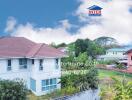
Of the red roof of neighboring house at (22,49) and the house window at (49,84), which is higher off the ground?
the red roof of neighboring house at (22,49)

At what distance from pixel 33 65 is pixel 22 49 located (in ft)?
8.34

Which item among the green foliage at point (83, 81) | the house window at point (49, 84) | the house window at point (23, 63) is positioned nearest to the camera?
the green foliage at point (83, 81)

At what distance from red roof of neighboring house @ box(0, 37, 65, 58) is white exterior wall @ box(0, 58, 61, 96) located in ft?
1.93

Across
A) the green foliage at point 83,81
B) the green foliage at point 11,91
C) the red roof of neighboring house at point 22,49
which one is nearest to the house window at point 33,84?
the red roof of neighboring house at point 22,49

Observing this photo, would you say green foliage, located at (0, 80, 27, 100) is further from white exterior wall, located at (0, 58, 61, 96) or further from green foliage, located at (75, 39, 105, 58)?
green foliage, located at (75, 39, 105, 58)

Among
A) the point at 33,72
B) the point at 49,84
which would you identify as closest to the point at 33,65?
the point at 33,72

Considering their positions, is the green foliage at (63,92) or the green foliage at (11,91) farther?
the green foliage at (63,92)

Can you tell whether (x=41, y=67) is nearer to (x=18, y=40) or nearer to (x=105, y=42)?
(x=18, y=40)

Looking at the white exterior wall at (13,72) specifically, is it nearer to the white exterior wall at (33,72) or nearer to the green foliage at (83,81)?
the white exterior wall at (33,72)

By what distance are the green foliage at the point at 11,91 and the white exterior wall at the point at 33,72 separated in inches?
222

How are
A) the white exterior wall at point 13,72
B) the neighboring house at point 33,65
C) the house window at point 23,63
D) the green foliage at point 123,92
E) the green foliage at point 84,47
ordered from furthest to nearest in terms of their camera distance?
the green foliage at point 84,47, the house window at point 23,63, the neighboring house at point 33,65, the white exterior wall at point 13,72, the green foliage at point 123,92

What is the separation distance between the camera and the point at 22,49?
2711 centimetres

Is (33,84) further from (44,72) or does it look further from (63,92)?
(63,92)

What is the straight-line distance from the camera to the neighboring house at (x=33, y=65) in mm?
25062
